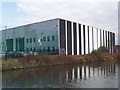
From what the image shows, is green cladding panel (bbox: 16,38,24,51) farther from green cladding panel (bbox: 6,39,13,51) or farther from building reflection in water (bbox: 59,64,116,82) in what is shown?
building reflection in water (bbox: 59,64,116,82)

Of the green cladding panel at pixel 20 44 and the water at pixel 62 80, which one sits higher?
the green cladding panel at pixel 20 44

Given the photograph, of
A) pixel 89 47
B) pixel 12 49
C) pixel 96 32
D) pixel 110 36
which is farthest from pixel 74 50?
pixel 110 36

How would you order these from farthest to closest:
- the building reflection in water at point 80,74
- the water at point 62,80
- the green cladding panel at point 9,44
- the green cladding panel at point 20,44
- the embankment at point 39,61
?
1. the green cladding panel at point 9,44
2. the green cladding panel at point 20,44
3. the embankment at point 39,61
4. the building reflection in water at point 80,74
5. the water at point 62,80

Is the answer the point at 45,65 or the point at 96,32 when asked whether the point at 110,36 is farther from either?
the point at 45,65

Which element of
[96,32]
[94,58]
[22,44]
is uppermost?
[96,32]

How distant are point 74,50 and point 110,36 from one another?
2703 cm

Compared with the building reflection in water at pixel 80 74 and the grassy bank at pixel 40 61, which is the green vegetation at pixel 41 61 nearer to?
the grassy bank at pixel 40 61

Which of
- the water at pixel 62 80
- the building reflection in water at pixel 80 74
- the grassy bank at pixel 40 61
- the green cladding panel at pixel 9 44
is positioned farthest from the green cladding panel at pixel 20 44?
the water at pixel 62 80

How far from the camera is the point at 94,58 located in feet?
143

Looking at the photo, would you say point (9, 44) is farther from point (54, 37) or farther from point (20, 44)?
point (54, 37)

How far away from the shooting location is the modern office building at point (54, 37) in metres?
42.9

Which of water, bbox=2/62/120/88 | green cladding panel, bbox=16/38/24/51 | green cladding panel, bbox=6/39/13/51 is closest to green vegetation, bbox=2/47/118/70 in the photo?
water, bbox=2/62/120/88

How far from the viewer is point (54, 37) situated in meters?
43.3

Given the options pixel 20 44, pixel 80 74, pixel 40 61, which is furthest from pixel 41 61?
pixel 20 44
